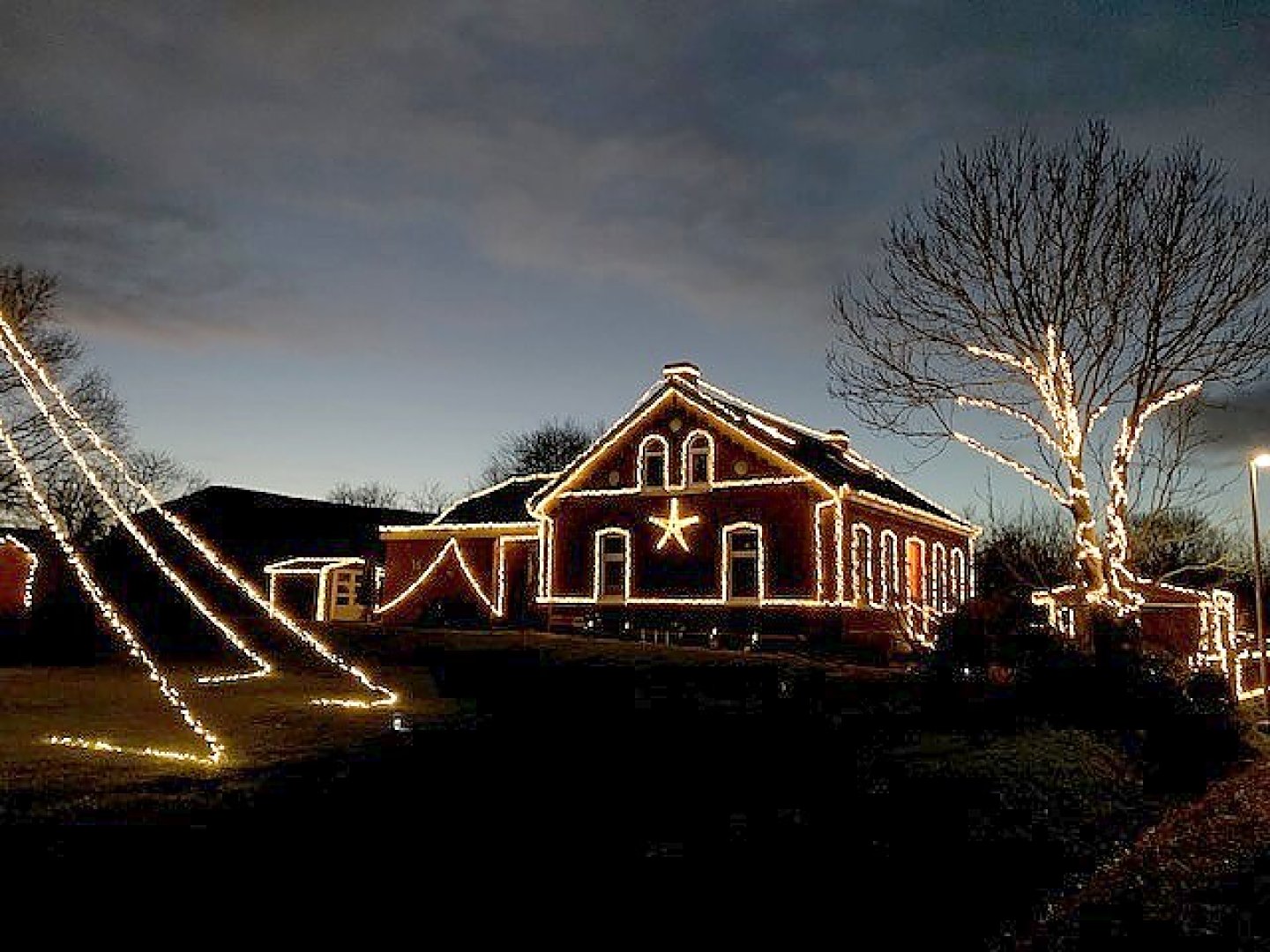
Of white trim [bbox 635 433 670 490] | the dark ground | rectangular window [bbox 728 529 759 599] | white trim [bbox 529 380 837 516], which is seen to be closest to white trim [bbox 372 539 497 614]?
white trim [bbox 529 380 837 516]

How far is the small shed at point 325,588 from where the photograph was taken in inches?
1561

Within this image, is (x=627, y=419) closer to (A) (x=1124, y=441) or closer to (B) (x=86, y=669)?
(A) (x=1124, y=441)

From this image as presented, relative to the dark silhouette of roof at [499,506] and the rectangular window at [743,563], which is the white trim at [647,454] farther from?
the dark silhouette of roof at [499,506]

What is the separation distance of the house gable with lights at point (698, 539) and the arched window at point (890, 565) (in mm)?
59

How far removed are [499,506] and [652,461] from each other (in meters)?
6.78

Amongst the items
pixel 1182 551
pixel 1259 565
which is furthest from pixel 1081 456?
pixel 1182 551

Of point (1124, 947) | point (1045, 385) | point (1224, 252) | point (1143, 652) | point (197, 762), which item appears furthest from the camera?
point (1045, 385)

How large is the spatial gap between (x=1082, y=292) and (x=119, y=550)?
30.4m

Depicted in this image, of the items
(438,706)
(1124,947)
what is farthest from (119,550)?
(1124,947)

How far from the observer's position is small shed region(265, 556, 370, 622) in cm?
3966

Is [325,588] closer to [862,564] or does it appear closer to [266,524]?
[266,524]

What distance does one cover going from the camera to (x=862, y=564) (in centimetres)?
2994

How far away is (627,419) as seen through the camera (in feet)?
103

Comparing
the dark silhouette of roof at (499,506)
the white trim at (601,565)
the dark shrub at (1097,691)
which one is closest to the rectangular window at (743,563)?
the white trim at (601,565)
